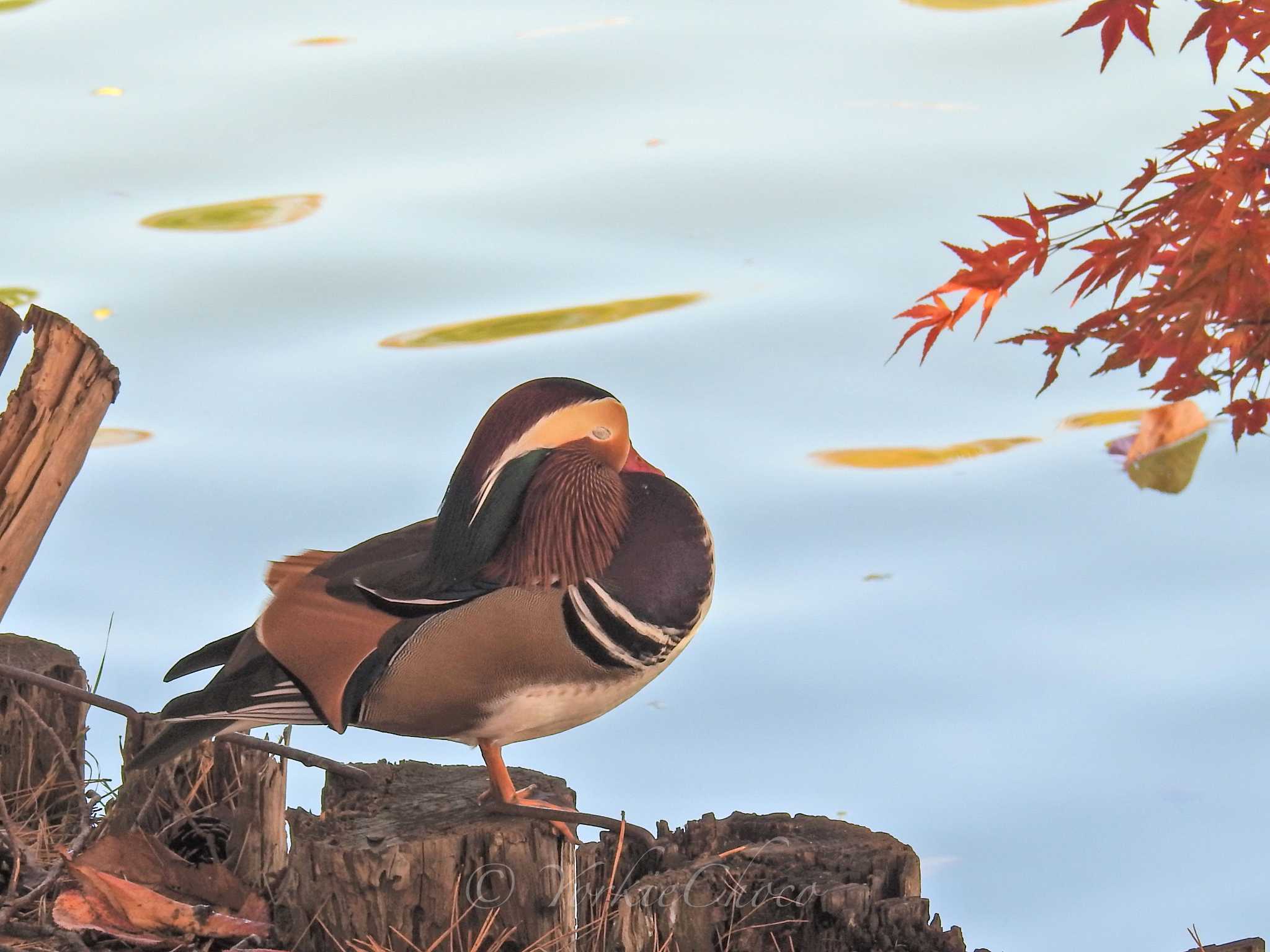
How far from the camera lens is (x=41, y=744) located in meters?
3.20

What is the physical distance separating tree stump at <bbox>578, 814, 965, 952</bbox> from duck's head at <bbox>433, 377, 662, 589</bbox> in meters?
0.53

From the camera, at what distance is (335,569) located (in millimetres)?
2523

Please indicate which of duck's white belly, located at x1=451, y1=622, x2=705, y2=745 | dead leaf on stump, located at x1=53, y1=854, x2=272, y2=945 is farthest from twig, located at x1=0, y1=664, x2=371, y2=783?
duck's white belly, located at x1=451, y1=622, x2=705, y2=745

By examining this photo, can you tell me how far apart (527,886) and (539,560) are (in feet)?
1.89

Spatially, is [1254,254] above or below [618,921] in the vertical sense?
above

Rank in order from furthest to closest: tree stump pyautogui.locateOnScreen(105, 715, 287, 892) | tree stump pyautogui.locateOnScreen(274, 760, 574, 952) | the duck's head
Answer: tree stump pyautogui.locateOnScreen(105, 715, 287, 892) < tree stump pyautogui.locateOnScreen(274, 760, 574, 952) < the duck's head

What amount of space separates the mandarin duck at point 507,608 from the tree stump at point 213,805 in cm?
46

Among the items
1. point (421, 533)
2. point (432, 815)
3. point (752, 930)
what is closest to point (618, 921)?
point (752, 930)

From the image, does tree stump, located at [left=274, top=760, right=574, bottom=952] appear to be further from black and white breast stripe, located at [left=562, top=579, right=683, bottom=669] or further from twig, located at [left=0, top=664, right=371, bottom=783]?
black and white breast stripe, located at [left=562, top=579, right=683, bottom=669]

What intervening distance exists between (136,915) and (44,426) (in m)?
0.87

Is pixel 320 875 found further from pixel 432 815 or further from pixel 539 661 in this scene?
pixel 539 661

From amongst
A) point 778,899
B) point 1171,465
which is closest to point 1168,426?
point 1171,465

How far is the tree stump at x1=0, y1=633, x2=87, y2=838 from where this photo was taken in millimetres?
3156

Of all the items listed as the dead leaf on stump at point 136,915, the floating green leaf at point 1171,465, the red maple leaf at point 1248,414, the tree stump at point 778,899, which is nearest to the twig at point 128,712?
the dead leaf on stump at point 136,915
